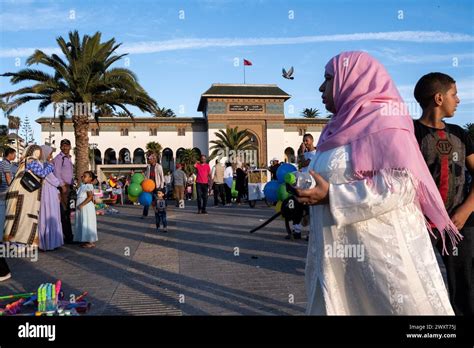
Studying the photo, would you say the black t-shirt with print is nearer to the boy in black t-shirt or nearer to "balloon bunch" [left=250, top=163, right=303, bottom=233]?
the boy in black t-shirt

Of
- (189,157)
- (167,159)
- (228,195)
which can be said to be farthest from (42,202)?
(167,159)

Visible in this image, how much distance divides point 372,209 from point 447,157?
4.11ft

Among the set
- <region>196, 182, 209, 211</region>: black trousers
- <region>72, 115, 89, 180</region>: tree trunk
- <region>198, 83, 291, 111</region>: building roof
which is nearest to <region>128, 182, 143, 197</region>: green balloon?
<region>196, 182, 209, 211</region>: black trousers

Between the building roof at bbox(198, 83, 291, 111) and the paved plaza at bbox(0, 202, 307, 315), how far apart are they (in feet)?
138

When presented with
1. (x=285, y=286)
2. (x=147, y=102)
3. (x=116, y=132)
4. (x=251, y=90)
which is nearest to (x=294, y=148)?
(x=251, y=90)

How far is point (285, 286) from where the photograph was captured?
4.30 meters

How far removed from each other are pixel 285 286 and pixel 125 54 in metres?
15.7

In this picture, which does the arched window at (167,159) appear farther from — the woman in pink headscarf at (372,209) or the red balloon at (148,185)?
the woman in pink headscarf at (372,209)

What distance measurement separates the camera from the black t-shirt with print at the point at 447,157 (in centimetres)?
264

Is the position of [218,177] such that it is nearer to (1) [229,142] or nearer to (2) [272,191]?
(2) [272,191]

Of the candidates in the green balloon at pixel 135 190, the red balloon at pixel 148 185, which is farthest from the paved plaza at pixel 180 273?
the green balloon at pixel 135 190

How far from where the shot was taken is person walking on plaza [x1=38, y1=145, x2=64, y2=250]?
263 inches
